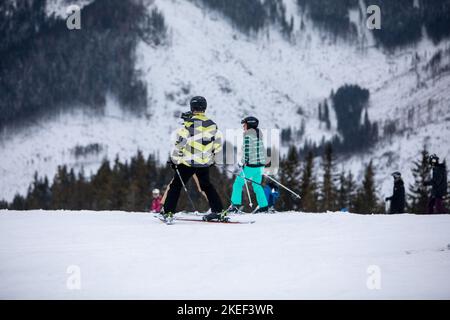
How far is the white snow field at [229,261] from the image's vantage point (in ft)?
19.9

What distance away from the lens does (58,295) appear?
19.5 ft

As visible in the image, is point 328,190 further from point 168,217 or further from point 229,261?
point 229,261

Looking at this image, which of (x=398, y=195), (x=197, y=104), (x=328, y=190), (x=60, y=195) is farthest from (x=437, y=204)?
(x=60, y=195)

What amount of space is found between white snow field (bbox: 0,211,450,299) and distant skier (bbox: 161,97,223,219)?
1057 millimetres

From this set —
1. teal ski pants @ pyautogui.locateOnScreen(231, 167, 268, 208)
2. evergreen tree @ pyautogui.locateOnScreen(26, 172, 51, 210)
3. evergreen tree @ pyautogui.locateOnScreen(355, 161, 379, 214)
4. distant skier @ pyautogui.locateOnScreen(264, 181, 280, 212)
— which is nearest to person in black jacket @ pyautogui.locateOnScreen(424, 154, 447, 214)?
distant skier @ pyautogui.locateOnScreen(264, 181, 280, 212)

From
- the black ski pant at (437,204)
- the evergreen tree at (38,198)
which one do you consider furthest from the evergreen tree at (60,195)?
the black ski pant at (437,204)

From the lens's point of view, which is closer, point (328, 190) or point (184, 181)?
point (184, 181)

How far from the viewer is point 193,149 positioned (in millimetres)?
11414

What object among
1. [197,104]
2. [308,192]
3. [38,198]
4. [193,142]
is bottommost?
[38,198]

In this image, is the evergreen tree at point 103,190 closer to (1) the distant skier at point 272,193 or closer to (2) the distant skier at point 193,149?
(1) the distant skier at point 272,193

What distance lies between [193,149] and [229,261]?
4495mm

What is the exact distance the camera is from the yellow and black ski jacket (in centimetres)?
1138

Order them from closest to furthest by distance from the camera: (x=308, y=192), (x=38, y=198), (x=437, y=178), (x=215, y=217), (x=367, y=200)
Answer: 1. (x=215, y=217)
2. (x=437, y=178)
3. (x=308, y=192)
4. (x=367, y=200)
5. (x=38, y=198)
